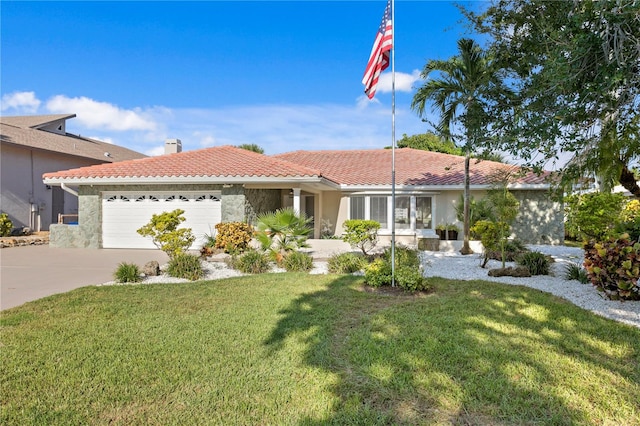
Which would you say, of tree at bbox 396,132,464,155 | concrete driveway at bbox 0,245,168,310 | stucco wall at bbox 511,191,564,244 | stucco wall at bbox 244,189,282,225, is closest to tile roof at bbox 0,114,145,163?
concrete driveway at bbox 0,245,168,310

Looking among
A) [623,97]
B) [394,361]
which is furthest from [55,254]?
[623,97]

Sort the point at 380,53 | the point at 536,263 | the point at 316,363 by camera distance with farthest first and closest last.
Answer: the point at 536,263 → the point at 380,53 → the point at 316,363

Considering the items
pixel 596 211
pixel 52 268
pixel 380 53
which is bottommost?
pixel 52 268

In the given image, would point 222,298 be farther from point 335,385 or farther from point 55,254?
point 55,254

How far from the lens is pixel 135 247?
15680mm

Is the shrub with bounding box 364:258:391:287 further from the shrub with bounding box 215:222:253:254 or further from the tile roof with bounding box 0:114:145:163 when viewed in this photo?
the tile roof with bounding box 0:114:145:163

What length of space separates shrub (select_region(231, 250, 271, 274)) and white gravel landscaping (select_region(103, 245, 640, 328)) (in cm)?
21

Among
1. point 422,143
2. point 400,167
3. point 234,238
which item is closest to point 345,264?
point 234,238

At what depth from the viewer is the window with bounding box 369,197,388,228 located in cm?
1814

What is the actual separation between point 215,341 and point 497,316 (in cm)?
452

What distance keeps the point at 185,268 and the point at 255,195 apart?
6.80m

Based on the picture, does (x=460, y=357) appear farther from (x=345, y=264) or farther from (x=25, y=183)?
(x=25, y=183)

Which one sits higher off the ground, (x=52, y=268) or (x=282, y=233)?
(x=282, y=233)

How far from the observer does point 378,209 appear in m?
18.3
